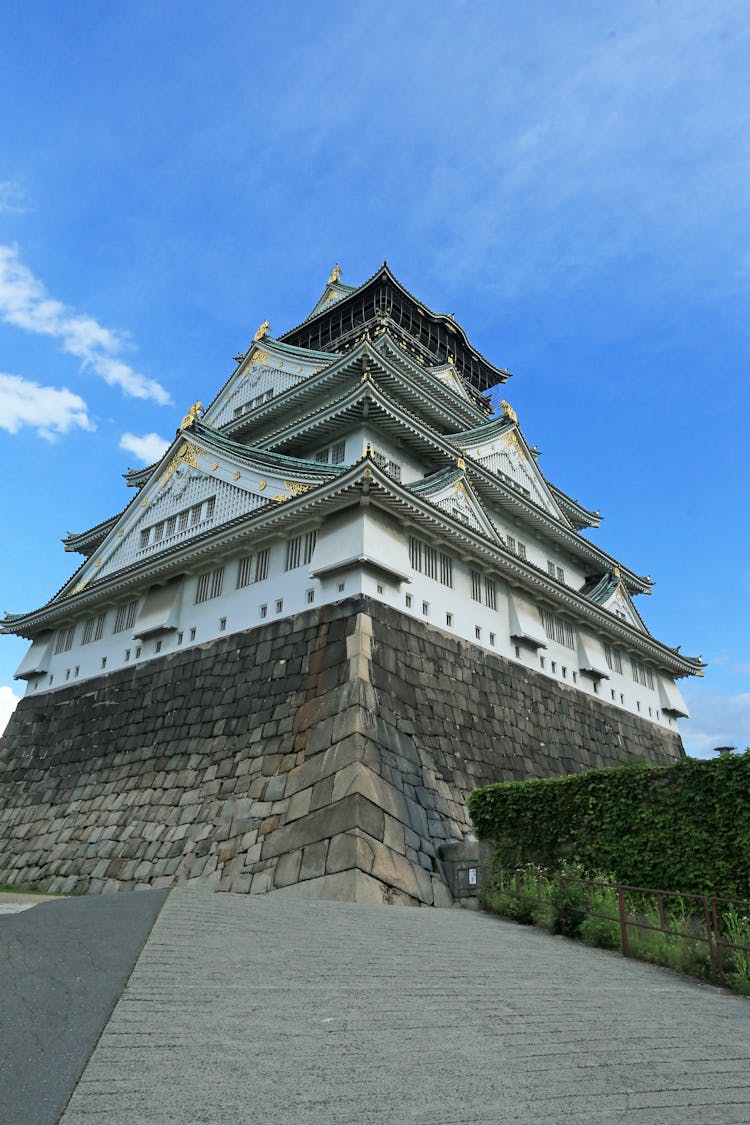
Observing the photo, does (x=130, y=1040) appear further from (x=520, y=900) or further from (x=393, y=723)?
(x=393, y=723)

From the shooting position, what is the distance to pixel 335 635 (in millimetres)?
15695

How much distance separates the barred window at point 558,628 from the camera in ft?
71.8

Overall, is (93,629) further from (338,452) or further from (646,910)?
(646,910)

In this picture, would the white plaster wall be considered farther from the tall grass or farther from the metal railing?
the tall grass

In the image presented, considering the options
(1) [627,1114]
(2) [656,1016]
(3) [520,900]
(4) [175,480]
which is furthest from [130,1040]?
(4) [175,480]

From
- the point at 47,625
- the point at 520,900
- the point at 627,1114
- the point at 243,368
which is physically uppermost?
the point at 243,368

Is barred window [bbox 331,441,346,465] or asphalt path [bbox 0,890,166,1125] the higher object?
barred window [bbox 331,441,346,465]

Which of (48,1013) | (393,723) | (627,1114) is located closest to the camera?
(627,1114)

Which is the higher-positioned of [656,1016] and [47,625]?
[47,625]

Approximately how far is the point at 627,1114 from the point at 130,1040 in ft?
7.89

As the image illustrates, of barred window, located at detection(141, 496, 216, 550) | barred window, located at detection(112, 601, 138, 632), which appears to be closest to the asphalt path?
barred window, located at detection(112, 601, 138, 632)

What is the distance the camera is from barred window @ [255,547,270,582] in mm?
18147

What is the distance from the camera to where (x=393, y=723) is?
1480 centimetres

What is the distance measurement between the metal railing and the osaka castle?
198 cm
